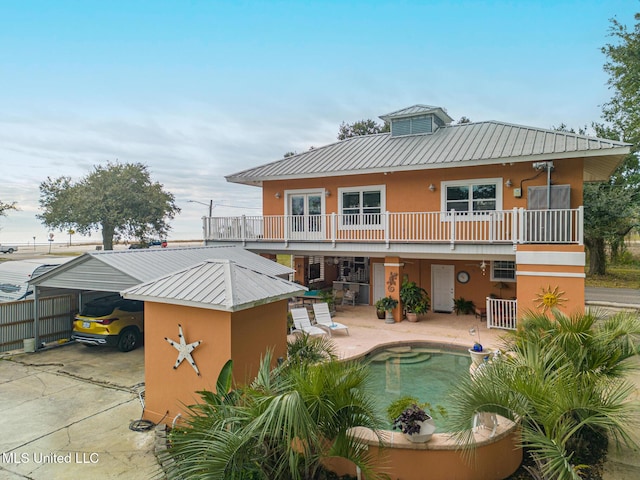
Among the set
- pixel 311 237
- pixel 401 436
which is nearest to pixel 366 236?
pixel 311 237

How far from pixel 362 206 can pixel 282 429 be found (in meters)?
13.1

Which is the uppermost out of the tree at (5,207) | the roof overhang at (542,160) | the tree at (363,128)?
the tree at (363,128)

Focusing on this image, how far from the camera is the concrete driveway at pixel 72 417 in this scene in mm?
5281

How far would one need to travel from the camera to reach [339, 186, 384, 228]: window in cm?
1567

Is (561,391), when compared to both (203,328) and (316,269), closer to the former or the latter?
(203,328)

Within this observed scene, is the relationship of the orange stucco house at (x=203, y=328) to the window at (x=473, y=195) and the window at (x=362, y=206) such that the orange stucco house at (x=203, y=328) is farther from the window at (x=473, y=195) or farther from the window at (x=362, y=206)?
the window at (x=473, y=195)

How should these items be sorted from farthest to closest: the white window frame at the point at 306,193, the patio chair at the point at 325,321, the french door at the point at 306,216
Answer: the white window frame at the point at 306,193, the french door at the point at 306,216, the patio chair at the point at 325,321

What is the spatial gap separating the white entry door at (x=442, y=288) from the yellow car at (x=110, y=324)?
11458 millimetres

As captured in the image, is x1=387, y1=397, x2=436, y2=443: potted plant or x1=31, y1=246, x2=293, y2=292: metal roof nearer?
x1=387, y1=397, x2=436, y2=443: potted plant

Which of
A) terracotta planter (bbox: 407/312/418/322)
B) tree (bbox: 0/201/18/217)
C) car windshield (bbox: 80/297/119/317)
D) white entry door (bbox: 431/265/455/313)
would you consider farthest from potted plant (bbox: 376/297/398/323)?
tree (bbox: 0/201/18/217)

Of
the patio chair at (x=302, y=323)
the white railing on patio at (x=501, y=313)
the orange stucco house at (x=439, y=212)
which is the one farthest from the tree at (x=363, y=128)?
the patio chair at (x=302, y=323)

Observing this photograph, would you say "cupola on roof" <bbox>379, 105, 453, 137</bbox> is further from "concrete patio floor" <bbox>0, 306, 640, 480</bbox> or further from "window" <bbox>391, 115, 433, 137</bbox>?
"concrete patio floor" <bbox>0, 306, 640, 480</bbox>

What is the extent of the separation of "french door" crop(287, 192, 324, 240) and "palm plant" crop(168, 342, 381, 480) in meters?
11.9

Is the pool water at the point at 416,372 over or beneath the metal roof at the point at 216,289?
beneath
